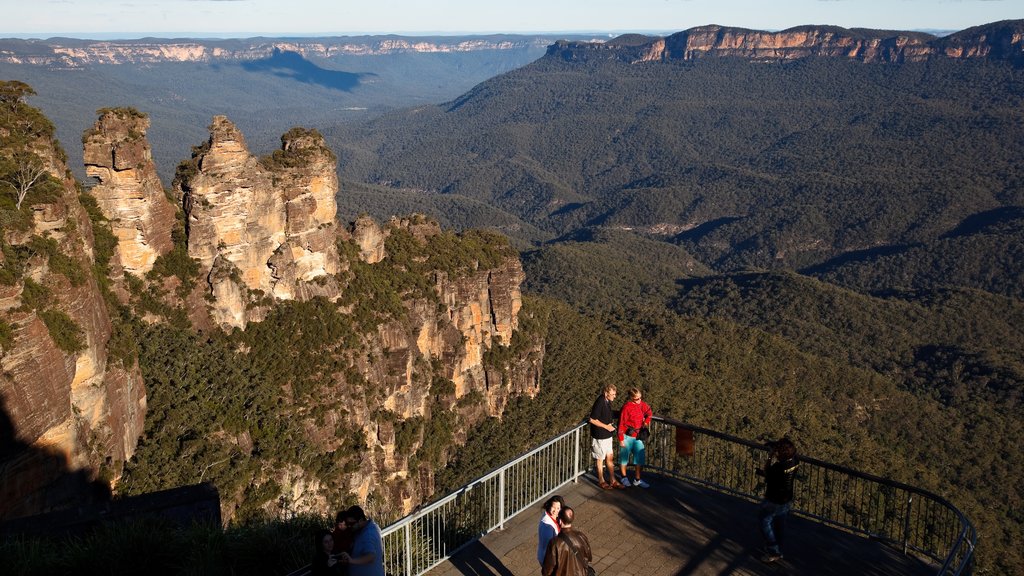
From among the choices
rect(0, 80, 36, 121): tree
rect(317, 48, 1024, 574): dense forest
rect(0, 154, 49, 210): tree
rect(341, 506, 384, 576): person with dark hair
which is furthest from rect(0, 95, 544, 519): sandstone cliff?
rect(341, 506, 384, 576): person with dark hair

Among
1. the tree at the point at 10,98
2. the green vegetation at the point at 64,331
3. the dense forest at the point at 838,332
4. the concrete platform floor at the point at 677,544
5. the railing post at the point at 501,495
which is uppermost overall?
the tree at the point at 10,98

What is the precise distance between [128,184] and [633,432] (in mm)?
27068

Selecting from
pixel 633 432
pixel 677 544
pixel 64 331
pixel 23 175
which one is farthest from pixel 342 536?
pixel 23 175

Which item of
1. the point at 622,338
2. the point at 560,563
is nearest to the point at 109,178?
the point at 560,563

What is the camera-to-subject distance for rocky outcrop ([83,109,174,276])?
3434cm

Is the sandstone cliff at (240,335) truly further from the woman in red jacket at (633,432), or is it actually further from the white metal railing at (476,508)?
the woman in red jacket at (633,432)

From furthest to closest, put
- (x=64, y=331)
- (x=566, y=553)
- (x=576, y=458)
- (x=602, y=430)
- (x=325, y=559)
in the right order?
(x=64, y=331), (x=576, y=458), (x=602, y=430), (x=566, y=553), (x=325, y=559)

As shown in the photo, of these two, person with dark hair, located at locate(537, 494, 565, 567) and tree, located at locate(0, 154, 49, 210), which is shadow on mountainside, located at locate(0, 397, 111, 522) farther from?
person with dark hair, located at locate(537, 494, 565, 567)

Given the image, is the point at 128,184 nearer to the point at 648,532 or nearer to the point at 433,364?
the point at 433,364

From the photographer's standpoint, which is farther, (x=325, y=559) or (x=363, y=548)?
(x=363, y=548)

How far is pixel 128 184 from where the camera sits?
35188 mm

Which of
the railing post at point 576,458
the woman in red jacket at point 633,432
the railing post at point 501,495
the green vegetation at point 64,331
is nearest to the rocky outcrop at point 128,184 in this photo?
the green vegetation at point 64,331

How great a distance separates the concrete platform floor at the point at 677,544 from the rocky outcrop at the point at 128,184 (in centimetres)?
2633

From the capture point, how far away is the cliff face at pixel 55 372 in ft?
72.7
